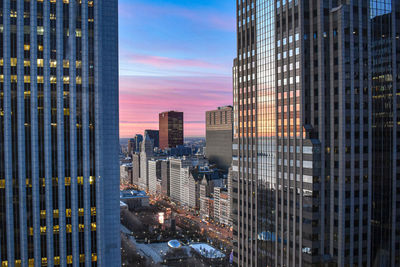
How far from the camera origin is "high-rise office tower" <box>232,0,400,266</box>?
8481 centimetres

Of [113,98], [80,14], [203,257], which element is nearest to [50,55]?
[80,14]

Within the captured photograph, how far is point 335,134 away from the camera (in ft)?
280

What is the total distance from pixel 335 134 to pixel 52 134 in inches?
2960

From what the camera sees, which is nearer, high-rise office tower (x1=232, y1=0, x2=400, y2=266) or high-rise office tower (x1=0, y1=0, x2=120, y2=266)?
high-rise office tower (x1=232, y1=0, x2=400, y2=266)

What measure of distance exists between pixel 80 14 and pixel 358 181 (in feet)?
286

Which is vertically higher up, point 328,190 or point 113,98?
point 113,98

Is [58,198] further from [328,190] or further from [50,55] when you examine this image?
[328,190]

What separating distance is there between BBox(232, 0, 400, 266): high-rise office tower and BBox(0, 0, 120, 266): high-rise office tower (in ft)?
168

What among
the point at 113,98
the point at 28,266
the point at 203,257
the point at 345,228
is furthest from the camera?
the point at 203,257

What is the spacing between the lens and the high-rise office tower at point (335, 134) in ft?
278

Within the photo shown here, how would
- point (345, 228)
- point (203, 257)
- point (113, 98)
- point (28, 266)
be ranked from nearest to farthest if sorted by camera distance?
point (345, 228), point (28, 266), point (113, 98), point (203, 257)

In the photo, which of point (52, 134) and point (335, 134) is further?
point (52, 134)

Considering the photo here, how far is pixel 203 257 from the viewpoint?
591ft

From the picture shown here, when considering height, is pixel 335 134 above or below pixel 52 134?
below
